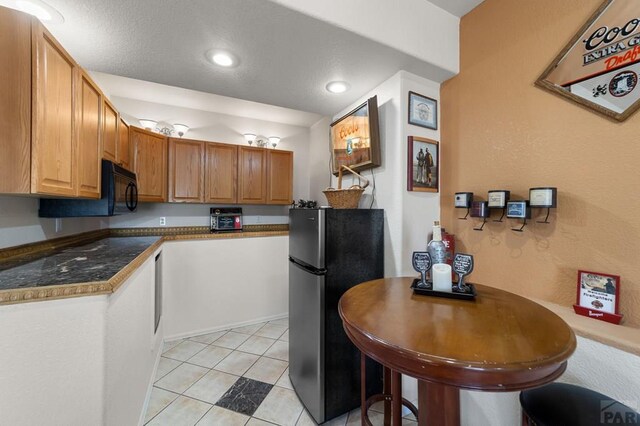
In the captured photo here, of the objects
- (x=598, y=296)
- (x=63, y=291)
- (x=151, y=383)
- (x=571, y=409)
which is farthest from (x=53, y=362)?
(x=598, y=296)

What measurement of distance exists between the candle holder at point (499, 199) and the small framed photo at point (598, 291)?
452 millimetres

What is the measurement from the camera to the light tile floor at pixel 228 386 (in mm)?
1624

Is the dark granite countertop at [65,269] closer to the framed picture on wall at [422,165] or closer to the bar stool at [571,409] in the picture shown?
the bar stool at [571,409]

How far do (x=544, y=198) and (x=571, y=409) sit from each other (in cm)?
91

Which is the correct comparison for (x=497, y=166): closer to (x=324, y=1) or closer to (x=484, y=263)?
(x=484, y=263)

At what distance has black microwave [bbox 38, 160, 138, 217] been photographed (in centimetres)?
179

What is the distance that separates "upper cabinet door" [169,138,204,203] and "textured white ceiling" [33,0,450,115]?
1.13 meters

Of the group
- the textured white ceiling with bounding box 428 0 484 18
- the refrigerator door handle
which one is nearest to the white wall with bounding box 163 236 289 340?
the refrigerator door handle

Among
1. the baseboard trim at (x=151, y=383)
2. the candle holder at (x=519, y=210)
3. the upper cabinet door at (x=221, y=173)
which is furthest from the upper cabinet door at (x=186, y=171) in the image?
the candle holder at (x=519, y=210)

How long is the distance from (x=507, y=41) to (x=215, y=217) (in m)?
3.24

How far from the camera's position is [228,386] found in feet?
6.34

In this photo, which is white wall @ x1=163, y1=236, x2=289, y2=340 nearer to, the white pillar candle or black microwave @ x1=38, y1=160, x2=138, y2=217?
black microwave @ x1=38, y1=160, x2=138, y2=217

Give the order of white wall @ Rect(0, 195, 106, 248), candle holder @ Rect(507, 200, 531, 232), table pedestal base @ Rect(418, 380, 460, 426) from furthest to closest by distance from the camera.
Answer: white wall @ Rect(0, 195, 106, 248)
candle holder @ Rect(507, 200, 531, 232)
table pedestal base @ Rect(418, 380, 460, 426)

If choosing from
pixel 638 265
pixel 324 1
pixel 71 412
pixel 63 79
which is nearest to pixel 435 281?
pixel 638 265
